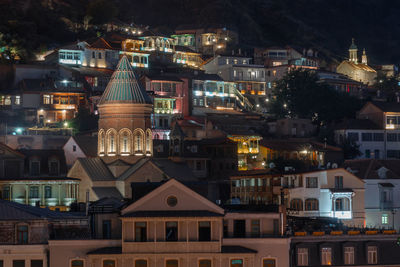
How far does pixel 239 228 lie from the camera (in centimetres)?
5938

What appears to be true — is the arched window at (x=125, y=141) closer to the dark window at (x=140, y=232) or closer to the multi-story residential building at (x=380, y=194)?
the multi-story residential building at (x=380, y=194)

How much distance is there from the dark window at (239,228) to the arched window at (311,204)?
30.8 metres

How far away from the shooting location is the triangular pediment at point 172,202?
58250 mm

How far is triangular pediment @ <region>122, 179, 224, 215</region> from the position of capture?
5825cm

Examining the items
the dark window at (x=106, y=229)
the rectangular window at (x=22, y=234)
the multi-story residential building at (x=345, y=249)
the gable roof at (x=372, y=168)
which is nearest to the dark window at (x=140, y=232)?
the dark window at (x=106, y=229)

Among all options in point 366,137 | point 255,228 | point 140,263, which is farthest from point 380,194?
point 140,263

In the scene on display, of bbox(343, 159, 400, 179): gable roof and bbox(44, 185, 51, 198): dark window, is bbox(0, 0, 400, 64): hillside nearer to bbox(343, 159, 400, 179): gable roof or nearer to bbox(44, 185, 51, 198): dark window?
bbox(44, 185, 51, 198): dark window

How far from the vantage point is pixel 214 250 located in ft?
190

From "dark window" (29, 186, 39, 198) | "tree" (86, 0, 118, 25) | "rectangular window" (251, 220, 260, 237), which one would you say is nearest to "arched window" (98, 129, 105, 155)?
"dark window" (29, 186, 39, 198)

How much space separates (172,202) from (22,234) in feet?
27.4

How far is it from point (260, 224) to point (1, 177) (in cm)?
4157

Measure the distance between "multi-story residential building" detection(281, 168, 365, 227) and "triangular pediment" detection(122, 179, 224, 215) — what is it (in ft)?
103

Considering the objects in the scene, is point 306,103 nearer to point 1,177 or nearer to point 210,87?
point 210,87

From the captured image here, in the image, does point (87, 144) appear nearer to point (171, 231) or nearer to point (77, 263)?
point (77, 263)
